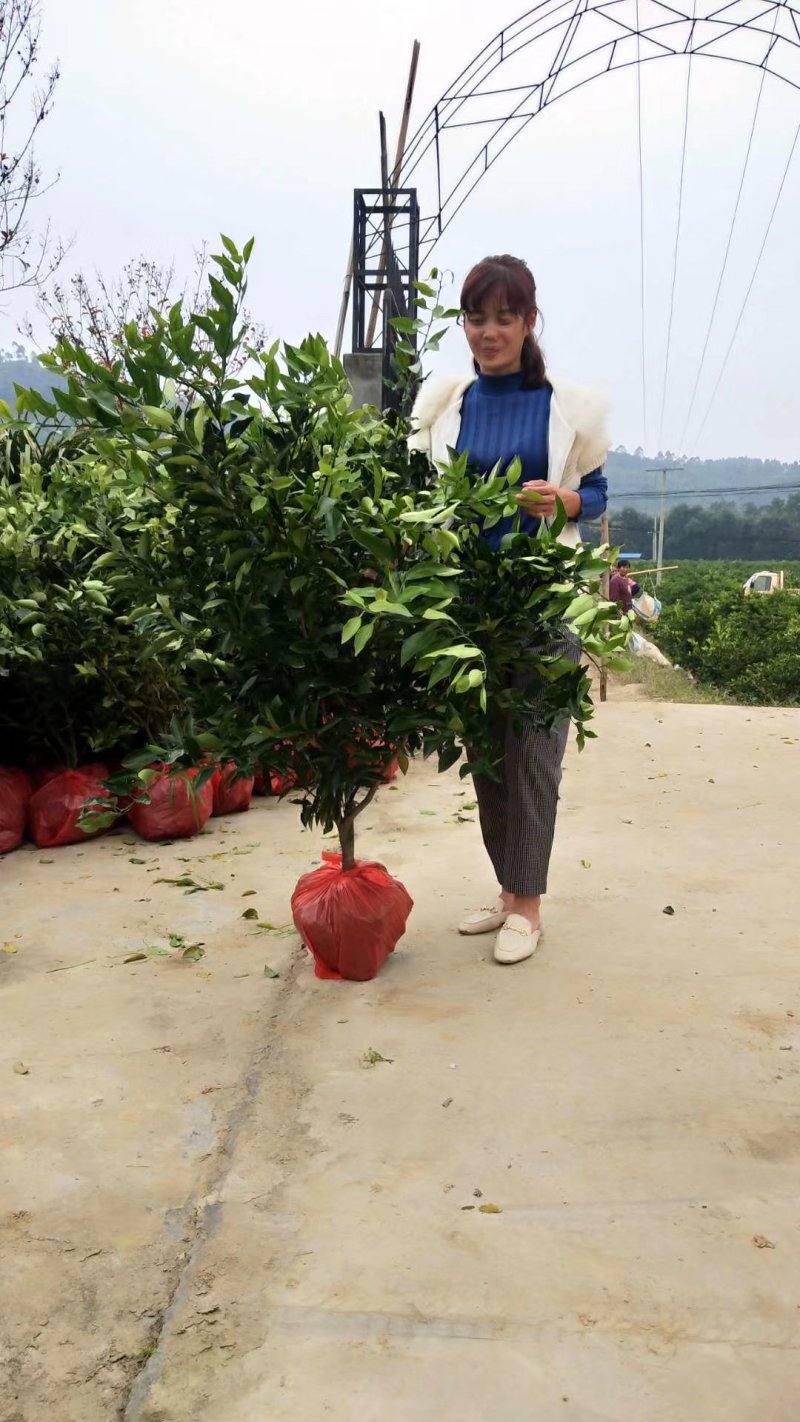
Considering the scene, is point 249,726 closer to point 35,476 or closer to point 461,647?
point 461,647

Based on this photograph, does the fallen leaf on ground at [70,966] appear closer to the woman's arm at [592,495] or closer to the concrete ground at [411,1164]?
the concrete ground at [411,1164]

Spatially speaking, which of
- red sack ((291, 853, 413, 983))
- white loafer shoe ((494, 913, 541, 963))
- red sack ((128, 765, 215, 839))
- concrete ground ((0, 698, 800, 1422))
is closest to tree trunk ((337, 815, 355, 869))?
red sack ((291, 853, 413, 983))

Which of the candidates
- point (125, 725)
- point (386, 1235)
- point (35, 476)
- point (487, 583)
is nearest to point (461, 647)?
point (487, 583)

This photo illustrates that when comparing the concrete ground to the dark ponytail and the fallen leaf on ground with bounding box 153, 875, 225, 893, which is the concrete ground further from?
the dark ponytail

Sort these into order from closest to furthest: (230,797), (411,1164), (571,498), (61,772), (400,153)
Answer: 1. (411,1164)
2. (571,498)
3. (61,772)
4. (230,797)
5. (400,153)

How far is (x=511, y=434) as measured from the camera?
2.69 m

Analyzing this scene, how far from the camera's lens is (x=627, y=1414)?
4.52ft

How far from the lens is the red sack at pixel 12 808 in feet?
13.3

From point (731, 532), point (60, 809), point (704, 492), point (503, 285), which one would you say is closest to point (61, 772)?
point (60, 809)

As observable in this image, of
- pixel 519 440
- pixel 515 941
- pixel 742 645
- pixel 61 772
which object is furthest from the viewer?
pixel 742 645

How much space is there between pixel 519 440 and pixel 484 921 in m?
1.24

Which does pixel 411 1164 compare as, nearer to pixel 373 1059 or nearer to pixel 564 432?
pixel 373 1059

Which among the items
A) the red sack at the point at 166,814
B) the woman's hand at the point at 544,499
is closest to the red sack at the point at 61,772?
the red sack at the point at 166,814

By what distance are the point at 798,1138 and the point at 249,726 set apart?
1.35 meters
